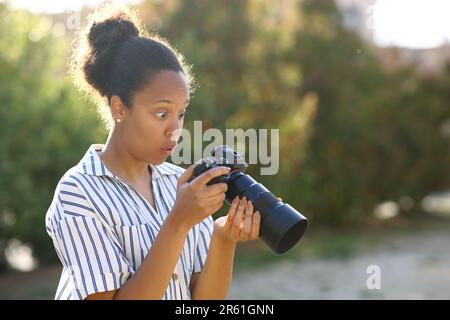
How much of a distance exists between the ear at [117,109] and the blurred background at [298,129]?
3881 mm

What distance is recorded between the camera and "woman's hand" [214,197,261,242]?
78.2 inches

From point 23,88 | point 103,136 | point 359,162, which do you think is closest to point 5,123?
point 23,88

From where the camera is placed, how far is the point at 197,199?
1.85 metres

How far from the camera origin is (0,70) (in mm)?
6824

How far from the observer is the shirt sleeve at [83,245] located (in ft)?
6.03

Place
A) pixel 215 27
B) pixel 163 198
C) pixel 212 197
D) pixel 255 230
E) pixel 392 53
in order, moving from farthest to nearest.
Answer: pixel 392 53, pixel 215 27, pixel 163 198, pixel 255 230, pixel 212 197

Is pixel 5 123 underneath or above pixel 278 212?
above

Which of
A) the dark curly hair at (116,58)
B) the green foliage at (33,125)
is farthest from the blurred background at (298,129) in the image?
the dark curly hair at (116,58)

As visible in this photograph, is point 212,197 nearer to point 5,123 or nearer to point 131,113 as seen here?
point 131,113

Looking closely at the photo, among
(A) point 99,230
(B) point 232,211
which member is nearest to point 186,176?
(B) point 232,211

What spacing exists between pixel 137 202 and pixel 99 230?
201mm

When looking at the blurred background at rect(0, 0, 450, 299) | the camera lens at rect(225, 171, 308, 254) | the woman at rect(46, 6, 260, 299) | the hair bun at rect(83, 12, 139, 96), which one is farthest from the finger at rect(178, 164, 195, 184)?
the blurred background at rect(0, 0, 450, 299)

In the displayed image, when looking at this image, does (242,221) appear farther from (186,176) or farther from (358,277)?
(358,277)

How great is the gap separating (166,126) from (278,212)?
43cm
